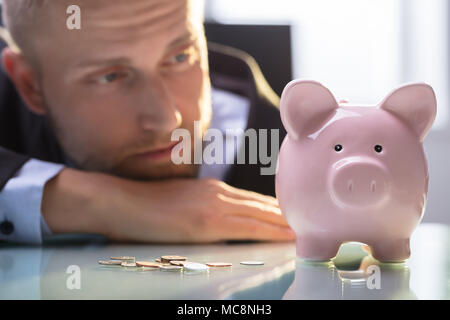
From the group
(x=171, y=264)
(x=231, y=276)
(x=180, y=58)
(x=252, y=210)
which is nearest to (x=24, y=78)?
(x=180, y=58)

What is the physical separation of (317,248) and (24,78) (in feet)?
2.89

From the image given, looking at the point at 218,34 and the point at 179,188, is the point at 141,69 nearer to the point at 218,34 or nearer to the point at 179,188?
the point at 179,188

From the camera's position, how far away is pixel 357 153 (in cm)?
75

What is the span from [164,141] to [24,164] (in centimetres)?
30

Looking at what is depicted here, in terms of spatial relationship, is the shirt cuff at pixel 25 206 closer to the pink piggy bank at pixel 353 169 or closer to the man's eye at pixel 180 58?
the man's eye at pixel 180 58

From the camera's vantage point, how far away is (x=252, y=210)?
1094mm

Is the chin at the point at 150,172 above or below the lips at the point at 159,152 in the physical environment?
below

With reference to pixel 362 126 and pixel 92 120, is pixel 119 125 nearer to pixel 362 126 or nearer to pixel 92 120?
pixel 92 120

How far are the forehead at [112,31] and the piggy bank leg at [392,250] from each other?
68cm

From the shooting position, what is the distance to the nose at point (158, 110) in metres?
1.20

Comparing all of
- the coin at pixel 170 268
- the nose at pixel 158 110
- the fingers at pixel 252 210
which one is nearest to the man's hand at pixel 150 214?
the fingers at pixel 252 210

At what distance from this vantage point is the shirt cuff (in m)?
1.07
